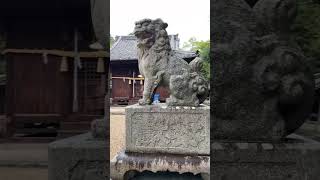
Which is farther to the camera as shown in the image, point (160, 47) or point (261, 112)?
point (160, 47)

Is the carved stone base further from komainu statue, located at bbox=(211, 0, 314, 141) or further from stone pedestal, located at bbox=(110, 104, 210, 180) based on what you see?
komainu statue, located at bbox=(211, 0, 314, 141)

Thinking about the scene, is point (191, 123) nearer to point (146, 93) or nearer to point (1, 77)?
point (146, 93)

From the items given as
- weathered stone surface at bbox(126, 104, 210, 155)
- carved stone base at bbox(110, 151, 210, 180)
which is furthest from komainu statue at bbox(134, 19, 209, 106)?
carved stone base at bbox(110, 151, 210, 180)

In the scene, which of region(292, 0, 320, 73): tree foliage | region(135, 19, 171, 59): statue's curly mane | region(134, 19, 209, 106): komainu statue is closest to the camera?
region(292, 0, 320, 73): tree foliage

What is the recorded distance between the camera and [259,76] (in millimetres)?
1987

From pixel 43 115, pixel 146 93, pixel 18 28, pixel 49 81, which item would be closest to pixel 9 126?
pixel 43 115

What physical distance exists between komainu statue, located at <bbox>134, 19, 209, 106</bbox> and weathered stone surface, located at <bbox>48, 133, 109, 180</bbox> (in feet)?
7.85

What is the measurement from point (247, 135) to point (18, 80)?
1.20 meters

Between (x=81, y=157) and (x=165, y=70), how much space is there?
2642 mm

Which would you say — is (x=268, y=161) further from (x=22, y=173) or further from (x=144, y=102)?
(x=144, y=102)

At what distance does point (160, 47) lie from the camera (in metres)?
4.31

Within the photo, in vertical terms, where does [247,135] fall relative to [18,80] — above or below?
below

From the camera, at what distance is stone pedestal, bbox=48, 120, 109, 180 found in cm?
176

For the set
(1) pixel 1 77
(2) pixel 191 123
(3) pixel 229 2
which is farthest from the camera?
(2) pixel 191 123
